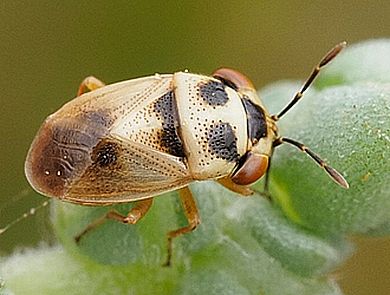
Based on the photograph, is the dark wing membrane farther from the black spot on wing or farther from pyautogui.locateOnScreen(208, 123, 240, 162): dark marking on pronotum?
pyautogui.locateOnScreen(208, 123, 240, 162): dark marking on pronotum

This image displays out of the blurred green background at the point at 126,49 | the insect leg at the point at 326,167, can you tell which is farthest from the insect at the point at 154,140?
the blurred green background at the point at 126,49

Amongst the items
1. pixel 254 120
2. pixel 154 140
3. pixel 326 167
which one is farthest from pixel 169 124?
pixel 326 167

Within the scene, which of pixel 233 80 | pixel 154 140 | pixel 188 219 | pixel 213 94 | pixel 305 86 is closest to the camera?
pixel 188 219

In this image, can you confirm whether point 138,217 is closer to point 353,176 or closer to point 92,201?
point 92,201

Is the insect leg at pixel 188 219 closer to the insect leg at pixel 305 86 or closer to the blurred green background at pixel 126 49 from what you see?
the insect leg at pixel 305 86

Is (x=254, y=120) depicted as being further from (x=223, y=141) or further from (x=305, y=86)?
(x=305, y=86)

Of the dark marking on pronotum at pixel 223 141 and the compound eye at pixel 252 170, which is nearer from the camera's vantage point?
the compound eye at pixel 252 170

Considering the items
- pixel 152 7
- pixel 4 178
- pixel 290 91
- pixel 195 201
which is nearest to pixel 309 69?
pixel 152 7
